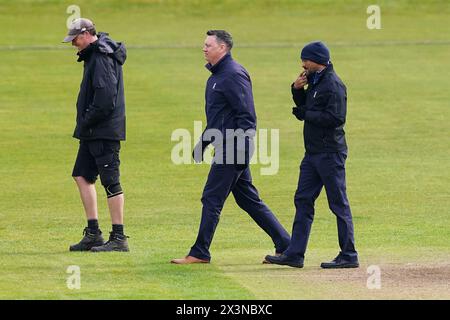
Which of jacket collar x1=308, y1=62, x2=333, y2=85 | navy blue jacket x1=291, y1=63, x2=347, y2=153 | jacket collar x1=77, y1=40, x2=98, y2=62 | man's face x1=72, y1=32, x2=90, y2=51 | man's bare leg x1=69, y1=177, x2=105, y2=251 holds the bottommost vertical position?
man's bare leg x1=69, y1=177, x2=105, y2=251

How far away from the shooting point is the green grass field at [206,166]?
11.5 meters

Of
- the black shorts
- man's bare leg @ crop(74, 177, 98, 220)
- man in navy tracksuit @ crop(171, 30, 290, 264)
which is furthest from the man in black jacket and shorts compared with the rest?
man in navy tracksuit @ crop(171, 30, 290, 264)

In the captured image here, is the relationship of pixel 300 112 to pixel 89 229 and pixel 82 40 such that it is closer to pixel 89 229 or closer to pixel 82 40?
pixel 82 40

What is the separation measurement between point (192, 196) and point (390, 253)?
5147 mm

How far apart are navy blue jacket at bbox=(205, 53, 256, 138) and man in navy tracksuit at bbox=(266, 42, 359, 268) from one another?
43 cm

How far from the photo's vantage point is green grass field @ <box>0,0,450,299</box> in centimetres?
1146

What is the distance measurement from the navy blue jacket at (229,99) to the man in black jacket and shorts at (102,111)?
3.52 feet

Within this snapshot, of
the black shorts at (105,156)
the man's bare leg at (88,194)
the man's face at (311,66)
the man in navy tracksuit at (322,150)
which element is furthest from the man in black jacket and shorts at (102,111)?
the man's face at (311,66)

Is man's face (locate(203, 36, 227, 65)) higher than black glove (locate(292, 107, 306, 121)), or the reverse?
man's face (locate(203, 36, 227, 65))

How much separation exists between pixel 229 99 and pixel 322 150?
0.94 m

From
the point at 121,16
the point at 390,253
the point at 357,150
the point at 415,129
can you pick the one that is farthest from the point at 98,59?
the point at 121,16

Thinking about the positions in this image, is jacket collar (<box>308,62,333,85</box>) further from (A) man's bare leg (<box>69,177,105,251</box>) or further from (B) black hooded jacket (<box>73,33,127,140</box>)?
(A) man's bare leg (<box>69,177,105,251</box>)

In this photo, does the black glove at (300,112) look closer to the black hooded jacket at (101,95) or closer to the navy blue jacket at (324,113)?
the navy blue jacket at (324,113)

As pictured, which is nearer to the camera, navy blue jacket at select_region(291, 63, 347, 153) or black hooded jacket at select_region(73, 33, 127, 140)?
navy blue jacket at select_region(291, 63, 347, 153)
